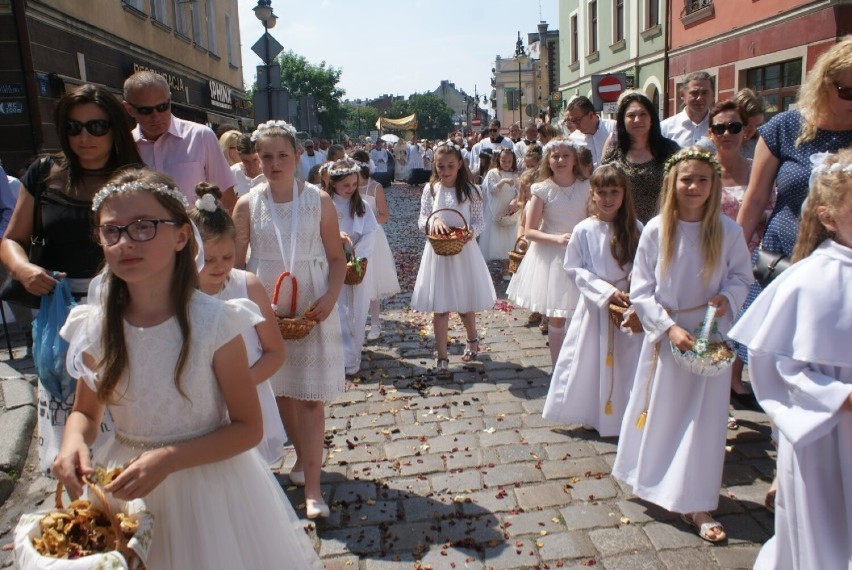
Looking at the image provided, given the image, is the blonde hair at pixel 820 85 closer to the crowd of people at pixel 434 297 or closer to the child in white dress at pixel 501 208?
the crowd of people at pixel 434 297

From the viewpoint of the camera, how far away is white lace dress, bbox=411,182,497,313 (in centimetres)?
661

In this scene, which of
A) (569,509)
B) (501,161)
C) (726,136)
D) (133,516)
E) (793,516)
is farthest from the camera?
(501,161)

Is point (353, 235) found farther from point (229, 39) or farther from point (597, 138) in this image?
point (229, 39)

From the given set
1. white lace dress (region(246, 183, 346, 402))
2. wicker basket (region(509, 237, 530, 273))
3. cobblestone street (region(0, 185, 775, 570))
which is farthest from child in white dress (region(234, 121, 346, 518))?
wicker basket (region(509, 237, 530, 273))

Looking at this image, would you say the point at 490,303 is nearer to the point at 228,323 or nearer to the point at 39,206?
the point at 39,206

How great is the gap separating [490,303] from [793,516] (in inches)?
166

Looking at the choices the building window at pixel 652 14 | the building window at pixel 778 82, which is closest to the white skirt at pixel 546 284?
the building window at pixel 778 82

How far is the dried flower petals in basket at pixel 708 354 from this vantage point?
3.45 meters

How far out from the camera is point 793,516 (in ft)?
8.66

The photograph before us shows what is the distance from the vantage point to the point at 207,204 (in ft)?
11.1

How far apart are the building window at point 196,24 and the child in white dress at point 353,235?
17.7 meters

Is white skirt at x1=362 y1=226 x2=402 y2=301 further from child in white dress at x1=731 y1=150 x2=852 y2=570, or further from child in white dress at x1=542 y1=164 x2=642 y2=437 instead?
child in white dress at x1=731 y1=150 x2=852 y2=570

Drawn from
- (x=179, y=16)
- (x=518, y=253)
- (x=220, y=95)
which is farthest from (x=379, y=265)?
(x=220, y=95)

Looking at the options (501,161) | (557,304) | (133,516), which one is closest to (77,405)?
(133,516)
